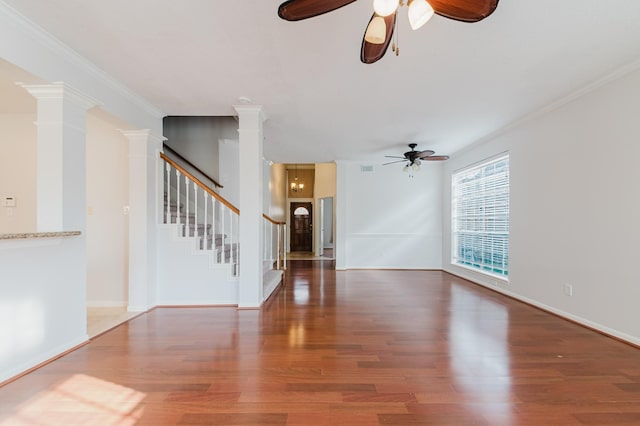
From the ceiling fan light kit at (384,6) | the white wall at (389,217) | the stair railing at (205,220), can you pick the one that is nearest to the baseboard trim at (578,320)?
the white wall at (389,217)

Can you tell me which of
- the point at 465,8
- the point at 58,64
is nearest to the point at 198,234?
the point at 58,64

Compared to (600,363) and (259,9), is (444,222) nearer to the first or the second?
(600,363)

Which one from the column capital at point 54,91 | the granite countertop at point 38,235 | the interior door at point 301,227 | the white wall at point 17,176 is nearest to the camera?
the granite countertop at point 38,235

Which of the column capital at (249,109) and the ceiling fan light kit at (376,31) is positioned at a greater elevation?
the column capital at (249,109)

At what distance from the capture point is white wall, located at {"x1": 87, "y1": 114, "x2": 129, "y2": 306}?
3.67 meters

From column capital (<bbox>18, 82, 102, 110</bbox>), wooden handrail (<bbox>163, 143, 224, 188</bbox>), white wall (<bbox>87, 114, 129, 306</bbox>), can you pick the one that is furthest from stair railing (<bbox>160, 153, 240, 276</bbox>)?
column capital (<bbox>18, 82, 102, 110</bbox>)

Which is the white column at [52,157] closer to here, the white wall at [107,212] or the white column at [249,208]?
Answer: the white wall at [107,212]

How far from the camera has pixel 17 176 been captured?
3.36 meters

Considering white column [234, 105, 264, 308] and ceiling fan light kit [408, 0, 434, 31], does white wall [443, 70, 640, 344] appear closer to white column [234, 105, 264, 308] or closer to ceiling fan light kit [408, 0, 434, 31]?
ceiling fan light kit [408, 0, 434, 31]

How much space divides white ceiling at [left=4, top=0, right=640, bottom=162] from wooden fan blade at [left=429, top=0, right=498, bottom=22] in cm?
66

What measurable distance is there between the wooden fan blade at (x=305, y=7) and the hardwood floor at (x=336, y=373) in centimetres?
→ 222

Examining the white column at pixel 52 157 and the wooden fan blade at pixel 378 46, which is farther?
the white column at pixel 52 157

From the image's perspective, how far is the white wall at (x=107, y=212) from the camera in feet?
12.0

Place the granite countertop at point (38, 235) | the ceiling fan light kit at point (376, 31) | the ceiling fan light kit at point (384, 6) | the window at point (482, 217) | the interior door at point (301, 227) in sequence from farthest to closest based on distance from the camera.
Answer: the interior door at point (301, 227)
the window at point (482, 217)
the granite countertop at point (38, 235)
the ceiling fan light kit at point (376, 31)
the ceiling fan light kit at point (384, 6)
